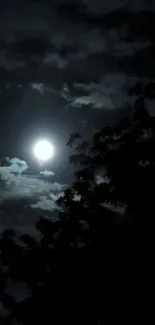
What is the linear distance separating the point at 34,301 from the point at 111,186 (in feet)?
8.84

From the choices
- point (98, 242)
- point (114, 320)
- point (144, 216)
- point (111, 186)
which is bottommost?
point (114, 320)

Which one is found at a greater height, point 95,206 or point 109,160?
point 109,160

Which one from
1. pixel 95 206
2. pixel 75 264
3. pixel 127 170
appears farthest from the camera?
pixel 95 206

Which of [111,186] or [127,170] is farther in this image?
[111,186]

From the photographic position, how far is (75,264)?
680 centimetres

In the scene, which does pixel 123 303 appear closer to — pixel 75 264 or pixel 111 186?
pixel 75 264

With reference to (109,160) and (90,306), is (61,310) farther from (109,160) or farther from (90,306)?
(109,160)

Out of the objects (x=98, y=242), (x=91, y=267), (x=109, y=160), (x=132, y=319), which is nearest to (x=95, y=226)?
(x=98, y=242)

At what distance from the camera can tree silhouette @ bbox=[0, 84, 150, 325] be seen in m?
6.43

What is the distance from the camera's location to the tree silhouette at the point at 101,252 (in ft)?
21.1

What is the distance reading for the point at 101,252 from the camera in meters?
6.62

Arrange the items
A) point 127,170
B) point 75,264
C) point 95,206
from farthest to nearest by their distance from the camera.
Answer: point 95,206 → point 75,264 → point 127,170

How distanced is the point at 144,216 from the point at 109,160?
4.06 feet

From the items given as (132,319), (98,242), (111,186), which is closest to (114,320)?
(132,319)
